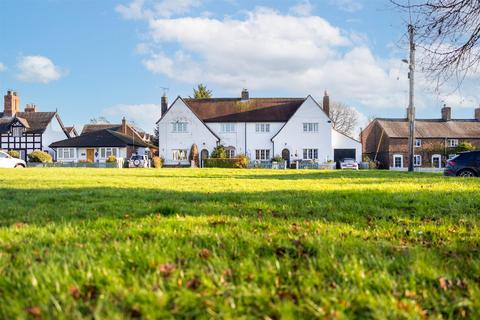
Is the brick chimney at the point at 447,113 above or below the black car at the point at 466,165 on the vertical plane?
above

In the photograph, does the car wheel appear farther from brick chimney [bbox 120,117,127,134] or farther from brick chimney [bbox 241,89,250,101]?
brick chimney [bbox 120,117,127,134]

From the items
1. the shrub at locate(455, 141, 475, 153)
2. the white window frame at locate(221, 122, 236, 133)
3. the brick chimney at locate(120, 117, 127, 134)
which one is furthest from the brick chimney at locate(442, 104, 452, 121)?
the brick chimney at locate(120, 117, 127, 134)

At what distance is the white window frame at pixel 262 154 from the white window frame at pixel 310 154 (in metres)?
4.57

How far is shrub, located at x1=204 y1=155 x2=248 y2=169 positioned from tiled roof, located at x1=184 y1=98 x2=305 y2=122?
8207 mm

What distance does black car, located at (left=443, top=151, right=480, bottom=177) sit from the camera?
60.3 feet

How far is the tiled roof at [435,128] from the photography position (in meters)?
55.9

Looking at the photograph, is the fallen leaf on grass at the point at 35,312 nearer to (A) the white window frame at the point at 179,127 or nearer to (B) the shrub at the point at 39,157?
(A) the white window frame at the point at 179,127

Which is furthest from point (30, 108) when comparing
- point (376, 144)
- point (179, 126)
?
point (376, 144)

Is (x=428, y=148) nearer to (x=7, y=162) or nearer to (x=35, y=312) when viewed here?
(x=7, y=162)

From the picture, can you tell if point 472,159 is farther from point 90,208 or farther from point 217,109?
point 217,109

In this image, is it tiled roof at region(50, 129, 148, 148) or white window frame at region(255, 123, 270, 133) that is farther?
tiled roof at region(50, 129, 148, 148)

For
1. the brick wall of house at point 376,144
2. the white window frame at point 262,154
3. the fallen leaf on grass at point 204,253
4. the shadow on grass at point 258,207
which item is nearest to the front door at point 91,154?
the white window frame at point 262,154

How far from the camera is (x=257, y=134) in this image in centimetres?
5022

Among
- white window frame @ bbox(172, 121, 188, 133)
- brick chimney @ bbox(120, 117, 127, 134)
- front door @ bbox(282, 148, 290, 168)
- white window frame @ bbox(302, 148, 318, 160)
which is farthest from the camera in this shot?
brick chimney @ bbox(120, 117, 127, 134)
